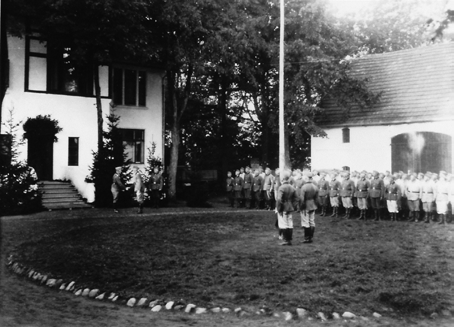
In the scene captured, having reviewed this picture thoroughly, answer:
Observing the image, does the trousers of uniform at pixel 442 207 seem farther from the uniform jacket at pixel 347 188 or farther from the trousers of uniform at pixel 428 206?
the uniform jacket at pixel 347 188

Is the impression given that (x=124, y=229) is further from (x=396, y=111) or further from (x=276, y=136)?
(x=396, y=111)

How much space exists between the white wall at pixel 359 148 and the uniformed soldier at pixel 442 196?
350 cm

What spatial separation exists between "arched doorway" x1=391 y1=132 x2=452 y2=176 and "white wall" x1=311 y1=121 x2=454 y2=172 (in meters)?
0.27

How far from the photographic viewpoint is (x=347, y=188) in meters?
17.6

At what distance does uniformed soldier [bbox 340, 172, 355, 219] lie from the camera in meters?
17.6

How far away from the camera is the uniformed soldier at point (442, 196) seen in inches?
600

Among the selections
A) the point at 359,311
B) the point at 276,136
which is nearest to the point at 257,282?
the point at 359,311

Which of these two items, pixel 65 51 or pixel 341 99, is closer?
pixel 65 51

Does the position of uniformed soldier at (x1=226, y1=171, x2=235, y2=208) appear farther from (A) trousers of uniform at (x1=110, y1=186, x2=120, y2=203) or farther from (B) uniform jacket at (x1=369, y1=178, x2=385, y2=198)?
(B) uniform jacket at (x1=369, y1=178, x2=385, y2=198)

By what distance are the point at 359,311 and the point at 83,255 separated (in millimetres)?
5091

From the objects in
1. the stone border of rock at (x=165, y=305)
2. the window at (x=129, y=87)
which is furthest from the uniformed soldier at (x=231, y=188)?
Result: the stone border of rock at (x=165, y=305)

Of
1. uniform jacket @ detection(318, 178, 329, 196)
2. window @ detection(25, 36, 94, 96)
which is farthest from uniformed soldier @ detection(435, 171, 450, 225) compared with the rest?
window @ detection(25, 36, 94, 96)

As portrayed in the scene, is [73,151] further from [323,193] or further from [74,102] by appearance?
[323,193]

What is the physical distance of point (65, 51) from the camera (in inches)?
720
